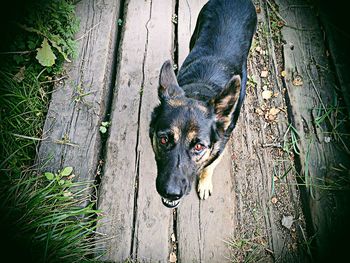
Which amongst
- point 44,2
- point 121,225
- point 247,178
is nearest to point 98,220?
point 121,225

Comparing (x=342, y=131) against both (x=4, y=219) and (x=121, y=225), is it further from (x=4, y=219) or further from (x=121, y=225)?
(x=4, y=219)

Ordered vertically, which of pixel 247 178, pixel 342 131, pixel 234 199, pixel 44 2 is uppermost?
pixel 44 2

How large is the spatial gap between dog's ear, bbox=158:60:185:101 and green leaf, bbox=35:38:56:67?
64.5 inches

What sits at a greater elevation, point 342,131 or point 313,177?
point 342,131

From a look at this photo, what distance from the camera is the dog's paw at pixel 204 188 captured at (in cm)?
347

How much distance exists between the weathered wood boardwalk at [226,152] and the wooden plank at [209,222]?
0.03 ft

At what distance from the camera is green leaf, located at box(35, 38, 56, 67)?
3.84 m

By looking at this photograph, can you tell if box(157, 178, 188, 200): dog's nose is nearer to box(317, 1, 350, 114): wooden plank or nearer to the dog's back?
the dog's back

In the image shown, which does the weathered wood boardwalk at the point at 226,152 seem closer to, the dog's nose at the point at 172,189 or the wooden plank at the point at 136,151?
the wooden plank at the point at 136,151

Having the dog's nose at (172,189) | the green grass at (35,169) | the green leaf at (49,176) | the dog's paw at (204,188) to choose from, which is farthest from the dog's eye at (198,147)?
the green leaf at (49,176)

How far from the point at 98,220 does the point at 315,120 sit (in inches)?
114

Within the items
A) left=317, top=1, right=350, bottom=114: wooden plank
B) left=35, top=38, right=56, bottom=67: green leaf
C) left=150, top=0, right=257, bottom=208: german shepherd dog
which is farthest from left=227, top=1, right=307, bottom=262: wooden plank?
left=35, top=38, right=56, bottom=67: green leaf

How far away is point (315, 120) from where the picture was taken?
4047 mm

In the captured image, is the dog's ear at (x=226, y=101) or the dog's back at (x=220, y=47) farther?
the dog's back at (x=220, y=47)
